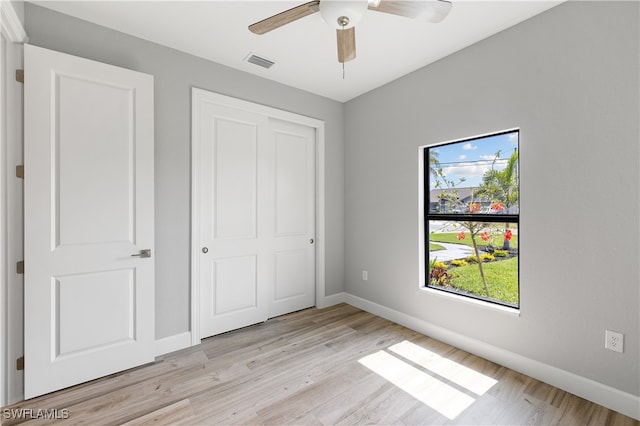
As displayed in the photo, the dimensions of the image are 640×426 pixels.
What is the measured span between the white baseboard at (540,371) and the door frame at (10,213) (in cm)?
315

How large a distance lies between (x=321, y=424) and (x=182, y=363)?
4.34 feet

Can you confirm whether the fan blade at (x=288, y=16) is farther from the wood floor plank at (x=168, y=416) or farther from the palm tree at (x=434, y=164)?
the wood floor plank at (x=168, y=416)

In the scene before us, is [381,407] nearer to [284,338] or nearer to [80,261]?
[284,338]

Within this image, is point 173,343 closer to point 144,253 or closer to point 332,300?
point 144,253

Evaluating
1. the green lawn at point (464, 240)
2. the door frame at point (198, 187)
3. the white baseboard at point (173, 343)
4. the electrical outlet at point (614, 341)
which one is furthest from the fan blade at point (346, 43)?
the white baseboard at point (173, 343)

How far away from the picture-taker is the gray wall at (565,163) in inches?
68.0

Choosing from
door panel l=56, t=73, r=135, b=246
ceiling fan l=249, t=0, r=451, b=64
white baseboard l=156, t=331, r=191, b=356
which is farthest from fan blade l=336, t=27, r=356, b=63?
white baseboard l=156, t=331, r=191, b=356

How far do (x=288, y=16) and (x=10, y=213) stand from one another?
7.14 feet

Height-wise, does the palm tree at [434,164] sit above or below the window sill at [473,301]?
above

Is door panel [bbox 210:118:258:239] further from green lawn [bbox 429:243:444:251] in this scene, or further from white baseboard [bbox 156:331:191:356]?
green lawn [bbox 429:243:444:251]

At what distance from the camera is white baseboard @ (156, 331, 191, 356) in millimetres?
2445

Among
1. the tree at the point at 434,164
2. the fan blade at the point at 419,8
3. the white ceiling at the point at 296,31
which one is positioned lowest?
Answer: the tree at the point at 434,164

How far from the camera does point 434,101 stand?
2.74 meters

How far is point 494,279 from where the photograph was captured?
2.46 m
